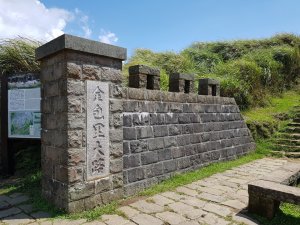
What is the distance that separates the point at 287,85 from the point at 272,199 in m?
12.3

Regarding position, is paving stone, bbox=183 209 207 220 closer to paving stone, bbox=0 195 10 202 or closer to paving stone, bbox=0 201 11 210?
paving stone, bbox=0 201 11 210

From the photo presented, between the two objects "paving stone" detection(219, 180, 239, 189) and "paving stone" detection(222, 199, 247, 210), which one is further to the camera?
"paving stone" detection(219, 180, 239, 189)

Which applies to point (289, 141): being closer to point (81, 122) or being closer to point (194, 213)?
point (194, 213)

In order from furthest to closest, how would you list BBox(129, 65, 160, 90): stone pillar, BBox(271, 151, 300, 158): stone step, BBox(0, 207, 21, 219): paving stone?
BBox(271, 151, 300, 158): stone step < BBox(129, 65, 160, 90): stone pillar < BBox(0, 207, 21, 219): paving stone

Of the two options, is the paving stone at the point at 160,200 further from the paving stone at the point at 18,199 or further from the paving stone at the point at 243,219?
the paving stone at the point at 18,199

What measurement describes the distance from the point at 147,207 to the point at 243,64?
379 inches

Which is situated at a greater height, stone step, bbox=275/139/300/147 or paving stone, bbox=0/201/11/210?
stone step, bbox=275/139/300/147

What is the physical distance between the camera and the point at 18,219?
3752 mm

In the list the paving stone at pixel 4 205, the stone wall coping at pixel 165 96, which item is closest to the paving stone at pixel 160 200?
the stone wall coping at pixel 165 96

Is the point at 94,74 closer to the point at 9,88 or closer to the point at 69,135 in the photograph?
the point at 69,135

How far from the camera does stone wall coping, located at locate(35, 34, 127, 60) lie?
375 centimetres

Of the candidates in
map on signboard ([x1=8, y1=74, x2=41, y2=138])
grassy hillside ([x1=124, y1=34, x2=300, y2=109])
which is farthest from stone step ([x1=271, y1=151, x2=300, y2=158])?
map on signboard ([x1=8, y1=74, x2=41, y2=138])

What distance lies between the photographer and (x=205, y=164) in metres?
6.75

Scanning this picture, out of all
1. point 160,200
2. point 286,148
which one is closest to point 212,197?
point 160,200
